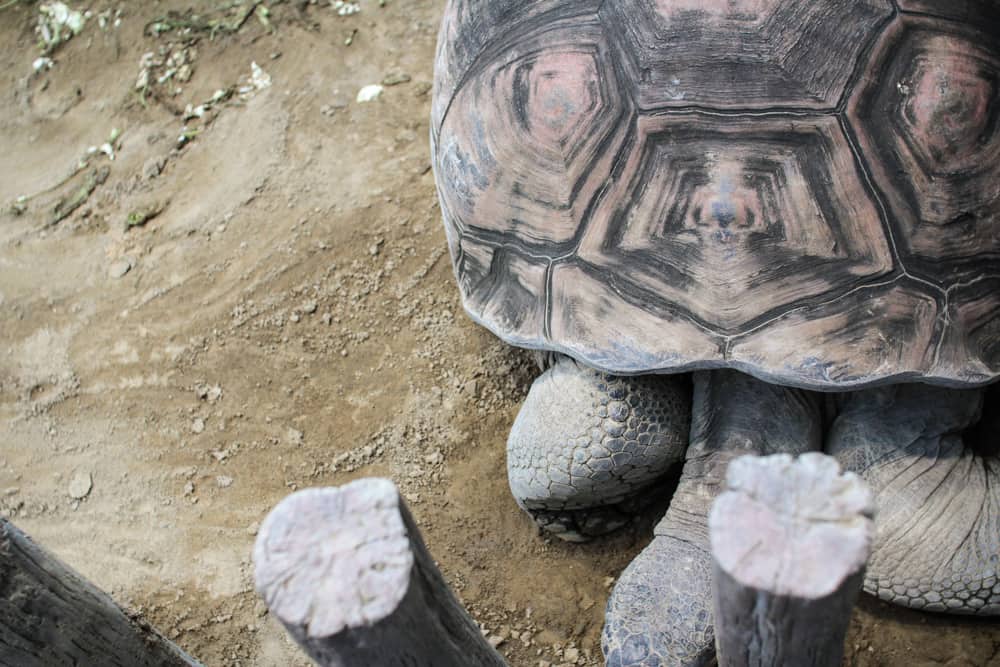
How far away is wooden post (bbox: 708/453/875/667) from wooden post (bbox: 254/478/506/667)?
1.43 ft

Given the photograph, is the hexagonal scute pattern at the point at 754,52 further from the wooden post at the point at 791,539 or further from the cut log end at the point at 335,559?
the cut log end at the point at 335,559

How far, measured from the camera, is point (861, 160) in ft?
7.12

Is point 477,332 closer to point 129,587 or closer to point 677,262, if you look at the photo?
point 677,262

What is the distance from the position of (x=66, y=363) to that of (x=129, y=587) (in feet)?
3.58

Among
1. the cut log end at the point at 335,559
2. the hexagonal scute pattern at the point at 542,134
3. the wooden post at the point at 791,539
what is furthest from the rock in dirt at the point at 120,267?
the wooden post at the point at 791,539

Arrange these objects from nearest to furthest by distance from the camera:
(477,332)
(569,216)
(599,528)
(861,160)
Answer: (861,160) < (569,216) < (599,528) < (477,332)

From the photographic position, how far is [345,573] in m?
1.29

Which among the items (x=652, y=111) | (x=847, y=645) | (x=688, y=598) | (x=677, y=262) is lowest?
(x=847, y=645)

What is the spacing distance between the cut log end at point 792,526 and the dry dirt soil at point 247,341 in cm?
139

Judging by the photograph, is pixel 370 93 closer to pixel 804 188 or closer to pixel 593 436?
pixel 593 436

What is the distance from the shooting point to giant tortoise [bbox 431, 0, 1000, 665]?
7.11 feet

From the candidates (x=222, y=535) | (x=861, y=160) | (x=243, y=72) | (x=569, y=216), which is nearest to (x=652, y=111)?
(x=569, y=216)

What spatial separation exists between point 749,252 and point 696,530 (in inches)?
28.1

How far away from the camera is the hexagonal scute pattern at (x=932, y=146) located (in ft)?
7.07
